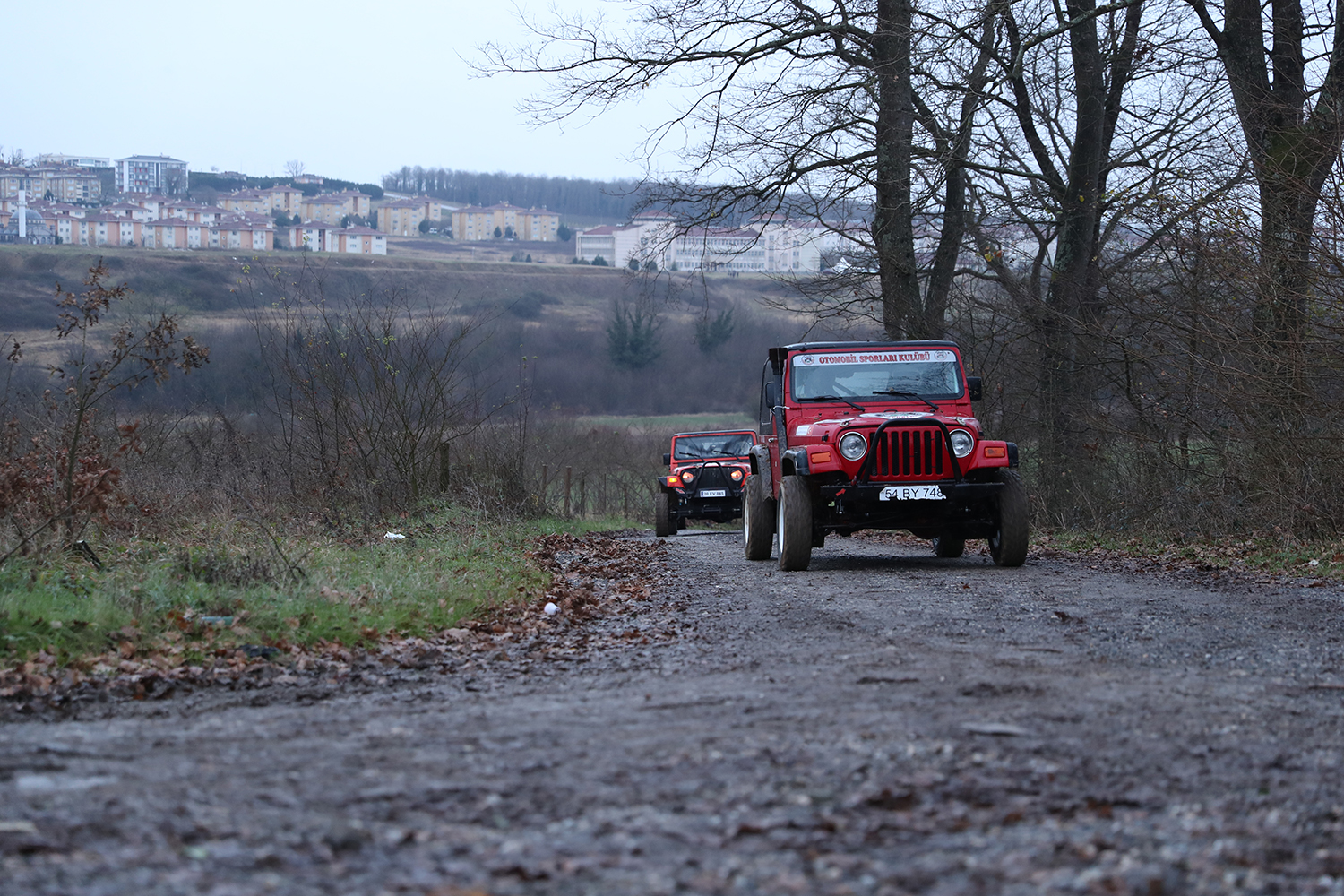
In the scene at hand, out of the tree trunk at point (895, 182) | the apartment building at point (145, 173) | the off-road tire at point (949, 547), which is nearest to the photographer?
the off-road tire at point (949, 547)

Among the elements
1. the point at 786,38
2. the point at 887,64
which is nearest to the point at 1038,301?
the point at 887,64

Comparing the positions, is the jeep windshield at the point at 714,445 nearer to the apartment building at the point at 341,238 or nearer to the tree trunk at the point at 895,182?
the tree trunk at the point at 895,182

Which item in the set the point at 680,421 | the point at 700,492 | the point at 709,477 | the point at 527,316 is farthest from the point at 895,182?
the point at 527,316

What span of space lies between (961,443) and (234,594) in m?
6.61

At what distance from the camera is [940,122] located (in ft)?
61.9

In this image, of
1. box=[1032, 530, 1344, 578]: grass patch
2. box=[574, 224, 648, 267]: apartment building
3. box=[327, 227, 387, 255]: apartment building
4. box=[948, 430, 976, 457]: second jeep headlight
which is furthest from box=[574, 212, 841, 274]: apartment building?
box=[327, 227, 387, 255]: apartment building

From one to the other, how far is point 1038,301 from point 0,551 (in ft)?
47.5

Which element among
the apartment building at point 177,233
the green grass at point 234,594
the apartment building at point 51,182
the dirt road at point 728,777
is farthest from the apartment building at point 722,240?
the apartment building at point 51,182

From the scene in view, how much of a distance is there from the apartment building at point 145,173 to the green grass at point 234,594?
180 metres

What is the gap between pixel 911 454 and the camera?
35.4 ft

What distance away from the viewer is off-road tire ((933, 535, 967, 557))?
12797mm

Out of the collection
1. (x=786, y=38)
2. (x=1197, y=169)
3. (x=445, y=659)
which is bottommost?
(x=445, y=659)

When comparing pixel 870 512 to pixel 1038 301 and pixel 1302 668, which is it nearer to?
pixel 1302 668

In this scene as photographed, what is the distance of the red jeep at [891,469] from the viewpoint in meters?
10.8
